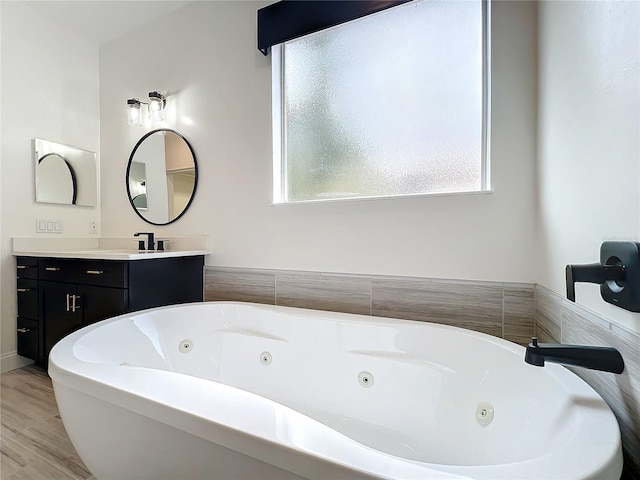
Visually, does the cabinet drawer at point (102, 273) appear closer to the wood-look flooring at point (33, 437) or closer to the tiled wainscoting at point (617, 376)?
the wood-look flooring at point (33, 437)

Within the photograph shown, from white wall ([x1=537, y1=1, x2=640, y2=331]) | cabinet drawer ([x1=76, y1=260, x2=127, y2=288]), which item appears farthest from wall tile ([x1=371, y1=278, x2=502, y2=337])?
cabinet drawer ([x1=76, y1=260, x2=127, y2=288])

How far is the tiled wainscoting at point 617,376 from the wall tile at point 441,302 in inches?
15.3

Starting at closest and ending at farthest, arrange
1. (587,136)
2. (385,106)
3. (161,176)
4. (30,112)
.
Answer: (587,136) → (385,106) → (30,112) → (161,176)

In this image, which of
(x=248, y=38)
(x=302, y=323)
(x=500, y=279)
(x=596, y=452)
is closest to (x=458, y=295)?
(x=500, y=279)

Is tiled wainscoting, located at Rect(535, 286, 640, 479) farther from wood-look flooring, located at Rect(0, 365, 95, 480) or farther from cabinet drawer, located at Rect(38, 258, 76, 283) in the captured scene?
cabinet drawer, located at Rect(38, 258, 76, 283)

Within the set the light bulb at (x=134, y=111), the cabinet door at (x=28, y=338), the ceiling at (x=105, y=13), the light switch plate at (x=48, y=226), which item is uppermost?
the ceiling at (x=105, y=13)

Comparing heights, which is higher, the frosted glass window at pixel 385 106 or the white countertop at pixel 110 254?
the frosted glass window at pixel 385 106

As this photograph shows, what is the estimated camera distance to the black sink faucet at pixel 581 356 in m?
0.68

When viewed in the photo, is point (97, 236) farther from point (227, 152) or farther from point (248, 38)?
point (248, 38)

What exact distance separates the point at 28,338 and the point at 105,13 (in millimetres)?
2529

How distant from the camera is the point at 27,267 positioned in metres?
2.17

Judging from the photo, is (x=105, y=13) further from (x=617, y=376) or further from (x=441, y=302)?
(x=617, y=376)

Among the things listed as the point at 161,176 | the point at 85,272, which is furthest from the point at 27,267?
the point at 161,176

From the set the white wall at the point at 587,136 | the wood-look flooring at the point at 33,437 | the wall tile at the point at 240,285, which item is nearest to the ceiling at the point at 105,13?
the wall tile at the point at 240,285
